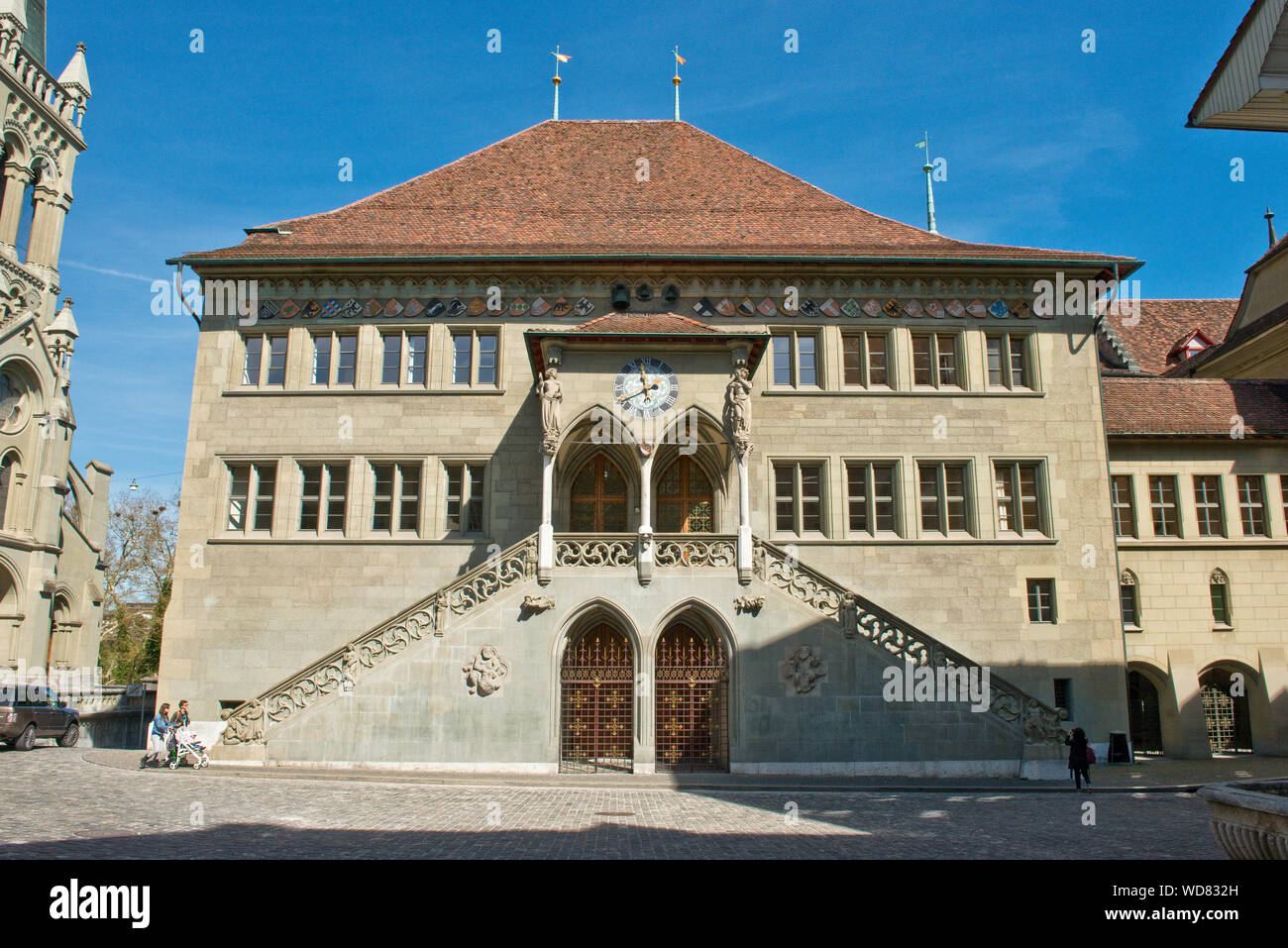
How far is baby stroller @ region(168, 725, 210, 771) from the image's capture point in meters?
19.6

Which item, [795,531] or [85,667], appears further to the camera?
[85,667]

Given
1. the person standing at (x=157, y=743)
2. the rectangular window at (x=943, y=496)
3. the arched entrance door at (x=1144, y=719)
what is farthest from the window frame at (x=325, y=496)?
the arched entrance door at (x=1144, y=719)

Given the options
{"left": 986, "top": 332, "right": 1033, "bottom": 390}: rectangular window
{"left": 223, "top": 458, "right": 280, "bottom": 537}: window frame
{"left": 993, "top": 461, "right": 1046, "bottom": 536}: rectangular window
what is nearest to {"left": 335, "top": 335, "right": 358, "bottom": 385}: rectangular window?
{"left": 223, "top": 458, "right": 280, "bottom": 537}: window frame

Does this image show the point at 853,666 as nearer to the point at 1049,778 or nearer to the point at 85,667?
the point at 1049,778

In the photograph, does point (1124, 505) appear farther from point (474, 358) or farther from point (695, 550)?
point (474, 358)

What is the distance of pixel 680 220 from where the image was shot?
26.5 meters

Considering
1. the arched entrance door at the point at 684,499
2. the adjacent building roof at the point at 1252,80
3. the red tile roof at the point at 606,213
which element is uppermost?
the red tile roof at the point at 606,213

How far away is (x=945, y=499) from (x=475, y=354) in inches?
503

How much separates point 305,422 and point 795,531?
1298cm

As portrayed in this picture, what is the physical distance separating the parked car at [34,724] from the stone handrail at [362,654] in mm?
9997

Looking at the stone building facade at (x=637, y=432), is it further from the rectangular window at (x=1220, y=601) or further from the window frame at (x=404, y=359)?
the rectangular window at (x=1220, y=601)

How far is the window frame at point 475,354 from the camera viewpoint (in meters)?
24.9

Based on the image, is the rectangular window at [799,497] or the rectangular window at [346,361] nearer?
the rectangular window at [799,497]
